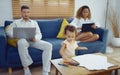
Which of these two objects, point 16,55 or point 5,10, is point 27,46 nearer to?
point 16,55

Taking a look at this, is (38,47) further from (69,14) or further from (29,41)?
(69,14)

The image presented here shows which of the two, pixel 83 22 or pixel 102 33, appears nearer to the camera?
pixel 102 33

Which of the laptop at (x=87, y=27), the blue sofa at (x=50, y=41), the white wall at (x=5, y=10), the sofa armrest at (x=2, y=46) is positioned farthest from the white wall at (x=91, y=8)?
Answer: the sofa armrest at (x=2, y=46)

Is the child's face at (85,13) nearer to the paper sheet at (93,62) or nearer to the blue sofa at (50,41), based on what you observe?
the blue sofa at (50,41)

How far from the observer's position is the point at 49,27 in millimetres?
3506

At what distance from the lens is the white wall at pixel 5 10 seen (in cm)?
349

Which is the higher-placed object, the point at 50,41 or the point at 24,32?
the point at 24,32

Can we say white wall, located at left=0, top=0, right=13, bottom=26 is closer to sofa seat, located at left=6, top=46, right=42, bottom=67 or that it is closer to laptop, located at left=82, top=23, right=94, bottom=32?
sofa seat, located at left=6, top=46, right=42, bottom=67

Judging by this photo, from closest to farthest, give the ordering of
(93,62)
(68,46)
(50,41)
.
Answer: (93,62) → (68,46) → (50,41)

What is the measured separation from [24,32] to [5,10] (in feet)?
3.33

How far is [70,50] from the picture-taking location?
2301 mm

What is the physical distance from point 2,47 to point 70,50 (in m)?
1.06

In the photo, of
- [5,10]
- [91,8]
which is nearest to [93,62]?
[5,10]

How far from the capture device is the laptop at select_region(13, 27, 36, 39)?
2742 mm
